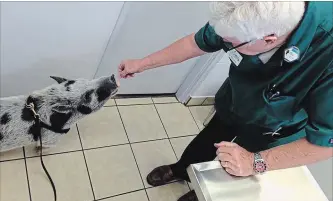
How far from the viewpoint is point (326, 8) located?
78 centimetres

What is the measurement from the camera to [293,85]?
2.87 feet

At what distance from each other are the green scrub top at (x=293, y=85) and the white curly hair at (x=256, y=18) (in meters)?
0.04

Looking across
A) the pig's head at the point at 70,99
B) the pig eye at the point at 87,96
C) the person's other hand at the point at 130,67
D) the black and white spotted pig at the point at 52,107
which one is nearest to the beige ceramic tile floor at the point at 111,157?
the black and white spotted pig at the point at 52,107

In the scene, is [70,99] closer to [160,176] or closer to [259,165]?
[160,176]

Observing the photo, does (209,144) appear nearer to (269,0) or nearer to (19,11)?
(269,0)

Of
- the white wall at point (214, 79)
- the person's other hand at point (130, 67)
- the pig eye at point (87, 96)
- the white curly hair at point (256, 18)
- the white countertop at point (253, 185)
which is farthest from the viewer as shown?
the white wall at point (214, 79)

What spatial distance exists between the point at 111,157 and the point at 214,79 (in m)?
0.88

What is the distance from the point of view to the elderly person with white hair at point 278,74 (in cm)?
74

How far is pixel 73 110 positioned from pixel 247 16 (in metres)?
0.98

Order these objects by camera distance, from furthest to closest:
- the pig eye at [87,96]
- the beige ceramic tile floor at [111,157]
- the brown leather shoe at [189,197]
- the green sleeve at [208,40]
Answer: the brown leather shoe at [189,197], the beige ceramic tile floor at [111,157], the pig eye at [87,96], the green sleeve at [208,40]

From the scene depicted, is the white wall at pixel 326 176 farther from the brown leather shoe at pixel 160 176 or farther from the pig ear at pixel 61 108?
the pig ear at pixel 61 108

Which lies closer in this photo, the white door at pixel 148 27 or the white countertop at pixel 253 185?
the white countertop at pixel 253 185

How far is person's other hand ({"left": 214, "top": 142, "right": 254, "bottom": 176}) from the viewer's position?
0.83 m

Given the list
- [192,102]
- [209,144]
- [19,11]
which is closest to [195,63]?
[192,102]
